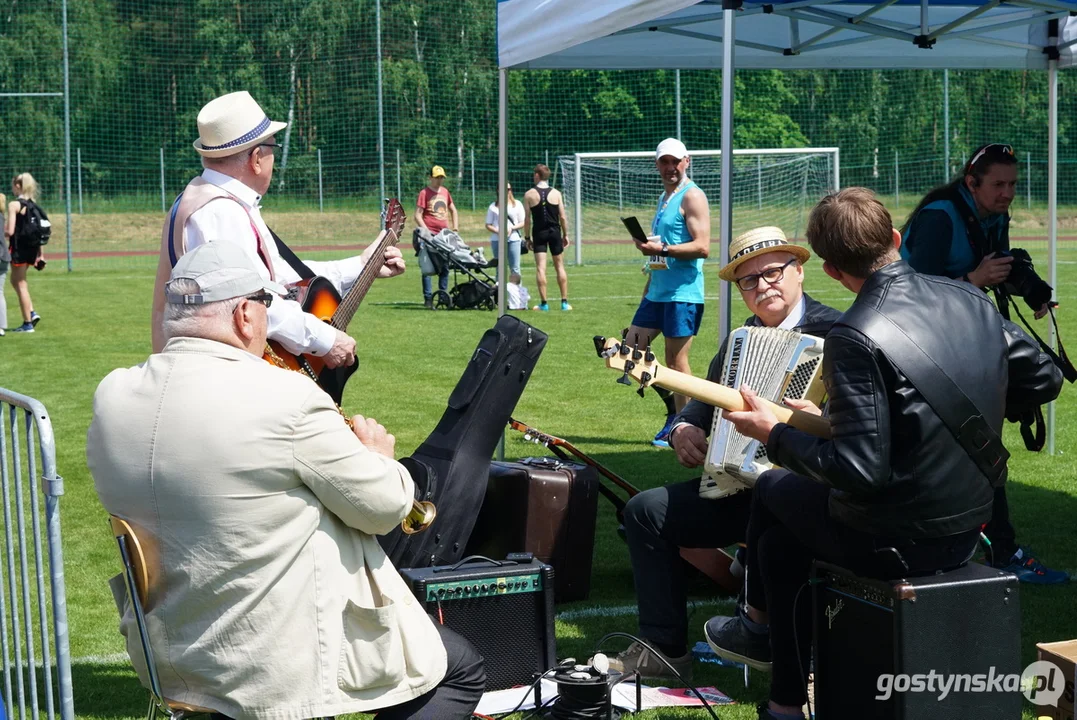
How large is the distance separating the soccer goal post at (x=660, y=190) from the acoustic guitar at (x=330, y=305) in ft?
73.1

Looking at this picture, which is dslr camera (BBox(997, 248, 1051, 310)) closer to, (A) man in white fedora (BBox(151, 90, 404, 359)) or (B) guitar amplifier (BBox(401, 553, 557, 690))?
(B) guitar amplifier (BBox(401, 553, 557, 690))

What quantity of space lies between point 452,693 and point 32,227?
12.0m

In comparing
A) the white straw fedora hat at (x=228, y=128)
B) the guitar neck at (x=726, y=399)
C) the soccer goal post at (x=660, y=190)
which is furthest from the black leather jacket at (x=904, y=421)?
the soccer goal post at (x=660, y=190)

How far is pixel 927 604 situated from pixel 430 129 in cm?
3264

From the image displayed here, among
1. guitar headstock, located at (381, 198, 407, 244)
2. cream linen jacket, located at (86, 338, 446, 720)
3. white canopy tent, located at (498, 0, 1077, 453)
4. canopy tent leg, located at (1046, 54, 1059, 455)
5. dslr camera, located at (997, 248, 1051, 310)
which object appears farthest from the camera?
canopy tent leg, located at (1046, 54, 1059, 455)

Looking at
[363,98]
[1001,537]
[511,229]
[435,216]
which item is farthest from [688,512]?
[363,98]

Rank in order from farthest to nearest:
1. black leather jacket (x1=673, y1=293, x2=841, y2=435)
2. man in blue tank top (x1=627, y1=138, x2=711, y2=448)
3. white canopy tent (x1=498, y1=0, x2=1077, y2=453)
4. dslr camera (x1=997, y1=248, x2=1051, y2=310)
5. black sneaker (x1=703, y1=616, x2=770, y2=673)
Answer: man in blue tank top (x1=627, y1=138, x2=711, y2=448), white canopy tent (x1=498, y1=0, x2=1077, y2=453), dslr camera (x1=997, y1=248, x2=1051, y2=310), black leather jacket (x1=673, y1=293, x2=841, y2=435), black sneaker (x1=703, y1=616, x2=770, y2=673)

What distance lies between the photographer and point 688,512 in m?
3.98

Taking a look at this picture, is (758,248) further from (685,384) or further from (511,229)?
(511,229)

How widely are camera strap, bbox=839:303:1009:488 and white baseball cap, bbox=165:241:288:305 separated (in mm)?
1418

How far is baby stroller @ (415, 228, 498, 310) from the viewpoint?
15250 mm

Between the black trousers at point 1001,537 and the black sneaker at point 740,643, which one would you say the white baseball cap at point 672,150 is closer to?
the black trousers at point 1001,537

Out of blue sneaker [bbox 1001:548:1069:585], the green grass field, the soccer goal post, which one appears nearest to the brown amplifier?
the green grass field

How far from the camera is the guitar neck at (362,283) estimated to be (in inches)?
180
